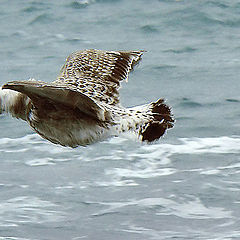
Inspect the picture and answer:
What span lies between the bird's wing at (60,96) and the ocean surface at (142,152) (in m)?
0.47

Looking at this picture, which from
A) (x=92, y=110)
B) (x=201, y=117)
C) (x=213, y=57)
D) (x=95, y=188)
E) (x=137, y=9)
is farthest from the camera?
(x=137, y=9)

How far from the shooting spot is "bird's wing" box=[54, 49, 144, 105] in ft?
17.4

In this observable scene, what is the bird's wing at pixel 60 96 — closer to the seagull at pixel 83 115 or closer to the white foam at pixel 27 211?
the seagull at pixel 83 115

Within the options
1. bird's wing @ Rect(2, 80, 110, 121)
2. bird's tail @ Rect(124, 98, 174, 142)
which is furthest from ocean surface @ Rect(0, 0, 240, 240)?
bird's wing @ Rect(2, 80, 110, 121)

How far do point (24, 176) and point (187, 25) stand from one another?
4968 mm

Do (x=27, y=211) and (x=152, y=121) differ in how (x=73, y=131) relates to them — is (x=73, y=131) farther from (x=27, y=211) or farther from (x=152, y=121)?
(x=27, y=211)

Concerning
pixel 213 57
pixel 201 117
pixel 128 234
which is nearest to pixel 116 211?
pixel 128 234

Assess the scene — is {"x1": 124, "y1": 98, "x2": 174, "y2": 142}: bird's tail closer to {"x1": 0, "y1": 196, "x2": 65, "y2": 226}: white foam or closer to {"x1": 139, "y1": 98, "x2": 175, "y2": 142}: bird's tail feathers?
{"x1": 139, "y1": 98, "x2": 175, "y2": 142}: bird's tail feathers

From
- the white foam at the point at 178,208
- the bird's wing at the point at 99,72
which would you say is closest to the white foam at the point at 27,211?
the white foam at the point at 178,208

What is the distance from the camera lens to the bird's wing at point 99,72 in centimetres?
530

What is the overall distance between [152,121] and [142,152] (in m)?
2.14

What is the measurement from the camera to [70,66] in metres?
5.74

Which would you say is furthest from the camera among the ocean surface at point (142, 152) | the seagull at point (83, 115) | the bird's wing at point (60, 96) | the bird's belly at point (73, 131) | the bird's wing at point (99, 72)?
the ocean surface at point (142, 152)

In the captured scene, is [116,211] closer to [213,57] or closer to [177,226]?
[177,226]
